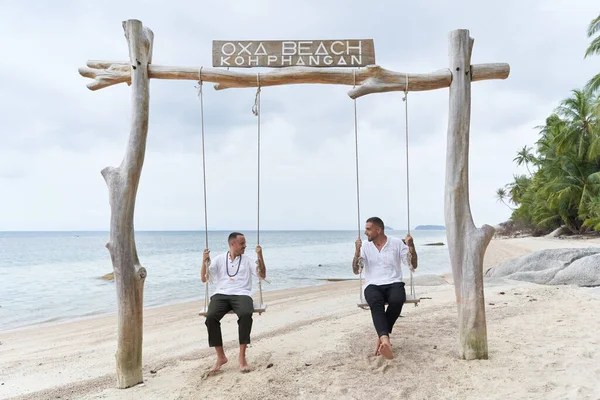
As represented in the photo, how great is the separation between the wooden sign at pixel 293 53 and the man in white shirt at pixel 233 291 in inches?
65.9

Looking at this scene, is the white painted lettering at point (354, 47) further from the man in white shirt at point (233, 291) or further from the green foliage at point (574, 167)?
the green foliage at point (574, 167)

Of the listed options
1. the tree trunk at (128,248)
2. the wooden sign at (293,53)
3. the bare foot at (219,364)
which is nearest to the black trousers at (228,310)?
the bare foot at (219,364)

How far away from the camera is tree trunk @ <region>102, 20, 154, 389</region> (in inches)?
152

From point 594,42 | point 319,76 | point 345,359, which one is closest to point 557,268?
point 345,359

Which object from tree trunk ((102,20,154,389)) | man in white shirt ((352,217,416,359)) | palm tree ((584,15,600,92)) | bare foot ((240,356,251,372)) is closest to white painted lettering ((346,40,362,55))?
man in white shirt ((352,217,416,359))

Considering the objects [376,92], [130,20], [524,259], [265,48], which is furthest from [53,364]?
[524,259]

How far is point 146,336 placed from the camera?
6.48 m

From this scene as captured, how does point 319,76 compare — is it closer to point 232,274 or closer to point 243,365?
point 232,274

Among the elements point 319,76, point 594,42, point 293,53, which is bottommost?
point 319,76

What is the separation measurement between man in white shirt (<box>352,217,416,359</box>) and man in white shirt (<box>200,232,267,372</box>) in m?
0.97

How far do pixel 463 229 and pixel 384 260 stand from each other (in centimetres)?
75

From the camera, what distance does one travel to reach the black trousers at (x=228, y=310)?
4.02 metres

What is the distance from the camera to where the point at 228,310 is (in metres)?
4.16

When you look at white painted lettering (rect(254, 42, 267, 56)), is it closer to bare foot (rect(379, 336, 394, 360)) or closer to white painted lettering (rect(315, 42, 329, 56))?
white painted lettering (rect(315, 42, 329, 56))
